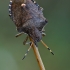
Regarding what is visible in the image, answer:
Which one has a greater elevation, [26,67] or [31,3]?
[31,3]

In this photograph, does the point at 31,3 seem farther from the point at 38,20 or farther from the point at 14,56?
the point at 14,56

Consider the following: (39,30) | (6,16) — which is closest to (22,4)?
(39,30)

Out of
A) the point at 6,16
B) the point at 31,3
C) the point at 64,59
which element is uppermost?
the point at 6,16

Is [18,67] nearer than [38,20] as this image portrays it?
No

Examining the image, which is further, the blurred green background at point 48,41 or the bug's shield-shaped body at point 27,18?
the blurred green background at point 48,41
